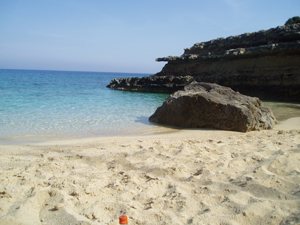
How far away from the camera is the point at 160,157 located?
3.40 metres

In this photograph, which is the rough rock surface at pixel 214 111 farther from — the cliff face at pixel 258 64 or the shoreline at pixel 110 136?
the cliff face at pixel 258 64

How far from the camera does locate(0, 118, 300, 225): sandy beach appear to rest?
196 centimetres

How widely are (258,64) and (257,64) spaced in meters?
0.08

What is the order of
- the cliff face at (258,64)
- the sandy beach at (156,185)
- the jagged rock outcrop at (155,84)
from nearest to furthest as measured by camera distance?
the sandy beach at (156,185)
the cliff face at (258,64)
the jagged rock outcrop at (155,84)

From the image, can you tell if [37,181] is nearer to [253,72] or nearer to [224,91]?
[224,91]

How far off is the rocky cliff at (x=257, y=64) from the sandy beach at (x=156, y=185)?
12.2m

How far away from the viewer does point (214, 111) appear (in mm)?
5965

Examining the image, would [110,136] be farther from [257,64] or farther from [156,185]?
[257,64]

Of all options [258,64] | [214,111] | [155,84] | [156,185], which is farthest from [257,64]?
[156,185]

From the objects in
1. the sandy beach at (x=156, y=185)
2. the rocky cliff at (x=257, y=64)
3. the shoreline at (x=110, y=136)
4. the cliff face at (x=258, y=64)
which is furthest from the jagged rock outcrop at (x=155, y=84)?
the sandy beach at (x=156, y=185)

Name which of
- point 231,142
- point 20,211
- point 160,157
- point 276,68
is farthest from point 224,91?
point 276,68

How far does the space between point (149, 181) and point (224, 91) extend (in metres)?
4.87

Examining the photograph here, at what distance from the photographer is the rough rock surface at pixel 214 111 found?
562 centimetres

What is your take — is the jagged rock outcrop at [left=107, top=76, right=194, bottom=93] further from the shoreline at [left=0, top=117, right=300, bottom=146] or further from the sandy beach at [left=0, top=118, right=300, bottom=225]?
the sandy beach at [left=0, top=118, right=300, bottom=225]
